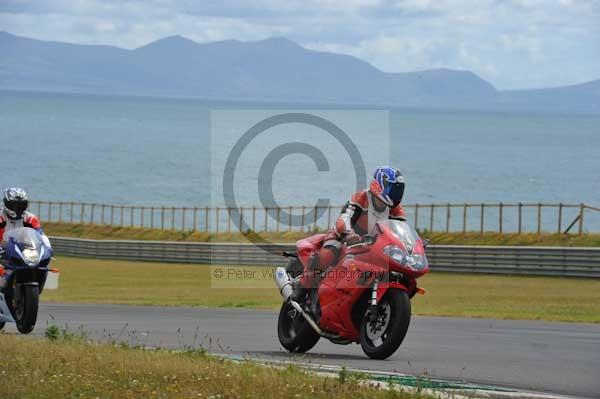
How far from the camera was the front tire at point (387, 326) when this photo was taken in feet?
39.2

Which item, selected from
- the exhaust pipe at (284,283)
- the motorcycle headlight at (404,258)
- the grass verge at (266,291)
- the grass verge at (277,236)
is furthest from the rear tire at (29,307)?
the grass verge at (277,236)

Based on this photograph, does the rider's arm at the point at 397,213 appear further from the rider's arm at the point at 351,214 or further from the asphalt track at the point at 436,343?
the asphalt track at the point at 436,343

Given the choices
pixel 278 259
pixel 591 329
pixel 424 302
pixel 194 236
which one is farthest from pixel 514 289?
pixel 194 236

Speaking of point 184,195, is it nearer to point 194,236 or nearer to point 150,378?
point 194,236

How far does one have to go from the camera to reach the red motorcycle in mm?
12125

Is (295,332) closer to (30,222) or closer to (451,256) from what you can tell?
(30,222)

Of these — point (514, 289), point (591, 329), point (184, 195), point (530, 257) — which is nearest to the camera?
point (591, 329)

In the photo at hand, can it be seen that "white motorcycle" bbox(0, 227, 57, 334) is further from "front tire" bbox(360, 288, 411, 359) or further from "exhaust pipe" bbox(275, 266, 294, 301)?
"front tire" bbox(360, 288, 411, 359)

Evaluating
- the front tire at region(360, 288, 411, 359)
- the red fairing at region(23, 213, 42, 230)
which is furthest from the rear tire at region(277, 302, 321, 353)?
the red fairing at region(23, 213, 42, 230)

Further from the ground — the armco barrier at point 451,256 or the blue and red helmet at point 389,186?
the blue and red helmet at point 389,186

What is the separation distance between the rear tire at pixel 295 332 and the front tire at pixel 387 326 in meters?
0.95

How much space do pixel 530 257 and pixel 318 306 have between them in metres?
26.7

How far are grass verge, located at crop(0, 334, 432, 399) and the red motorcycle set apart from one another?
1.64 meters

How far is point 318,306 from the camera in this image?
13242 mm
